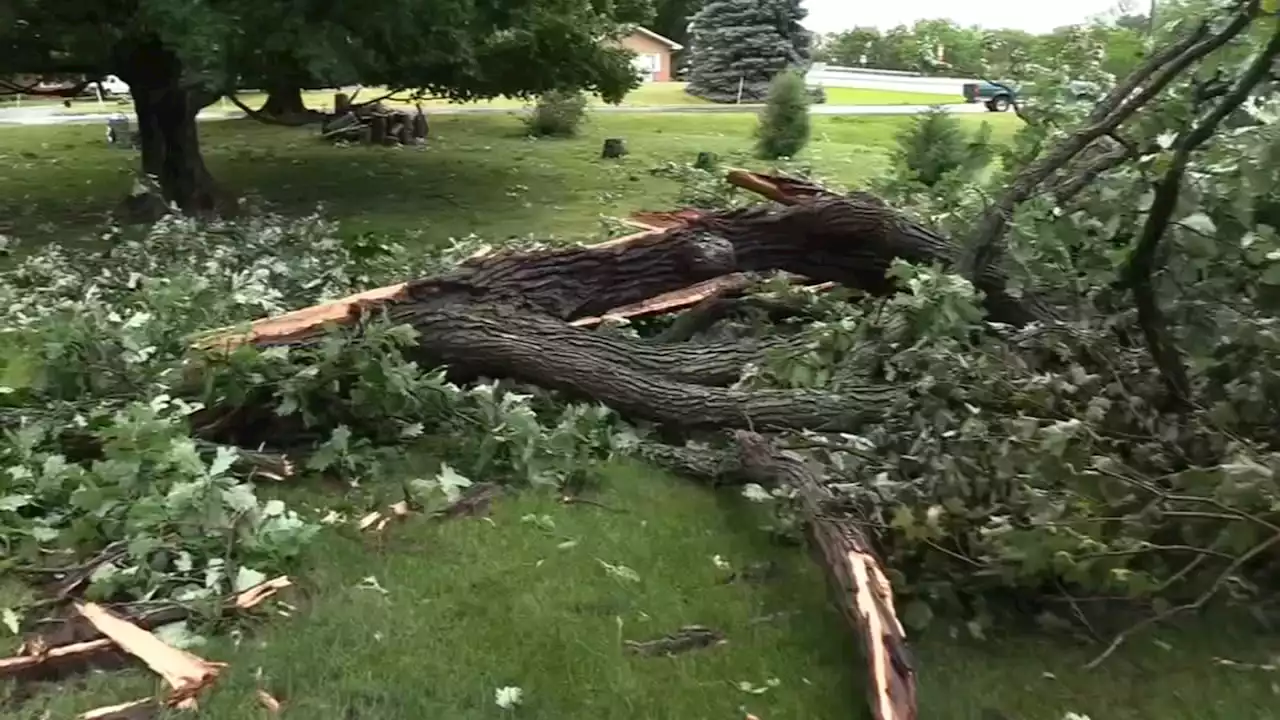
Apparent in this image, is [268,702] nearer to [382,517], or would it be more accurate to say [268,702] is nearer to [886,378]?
[382,517]

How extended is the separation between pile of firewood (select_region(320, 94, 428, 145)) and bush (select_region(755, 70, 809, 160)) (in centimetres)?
428

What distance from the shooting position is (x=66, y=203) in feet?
30.9

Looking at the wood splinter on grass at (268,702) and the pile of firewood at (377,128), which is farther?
the pile of firewood at (377,128)

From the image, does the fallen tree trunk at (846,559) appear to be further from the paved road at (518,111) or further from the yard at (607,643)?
the paved road at (518,111)

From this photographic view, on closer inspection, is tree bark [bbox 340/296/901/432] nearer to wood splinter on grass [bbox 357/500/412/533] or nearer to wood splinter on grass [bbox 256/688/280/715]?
wood splinter on grass [bbox 357/500/412/533]

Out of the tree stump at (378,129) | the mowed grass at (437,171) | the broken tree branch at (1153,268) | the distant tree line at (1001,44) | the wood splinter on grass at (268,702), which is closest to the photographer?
the wood splinter on grass at (268,702)

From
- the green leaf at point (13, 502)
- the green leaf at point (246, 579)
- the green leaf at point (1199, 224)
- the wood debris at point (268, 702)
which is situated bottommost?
the wood debris at point (268, 702)

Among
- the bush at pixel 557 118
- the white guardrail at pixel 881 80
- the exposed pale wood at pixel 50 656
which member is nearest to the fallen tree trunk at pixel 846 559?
the exposed pale wood at pixel 50 656

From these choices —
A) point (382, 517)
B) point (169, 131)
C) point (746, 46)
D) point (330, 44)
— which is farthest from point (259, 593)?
point (746, 46)

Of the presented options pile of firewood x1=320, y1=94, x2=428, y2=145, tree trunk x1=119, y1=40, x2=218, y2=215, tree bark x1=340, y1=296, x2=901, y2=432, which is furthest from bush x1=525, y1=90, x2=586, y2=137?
tree bark x1=340, y1=296, x2=901, y2=432

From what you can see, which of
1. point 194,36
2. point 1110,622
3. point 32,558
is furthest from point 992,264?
point 194,36

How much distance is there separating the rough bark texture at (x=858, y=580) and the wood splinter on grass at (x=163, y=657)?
1415mm

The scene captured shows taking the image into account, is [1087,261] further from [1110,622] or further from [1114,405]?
[1110,622]

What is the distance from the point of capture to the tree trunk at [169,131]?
8727 mm
